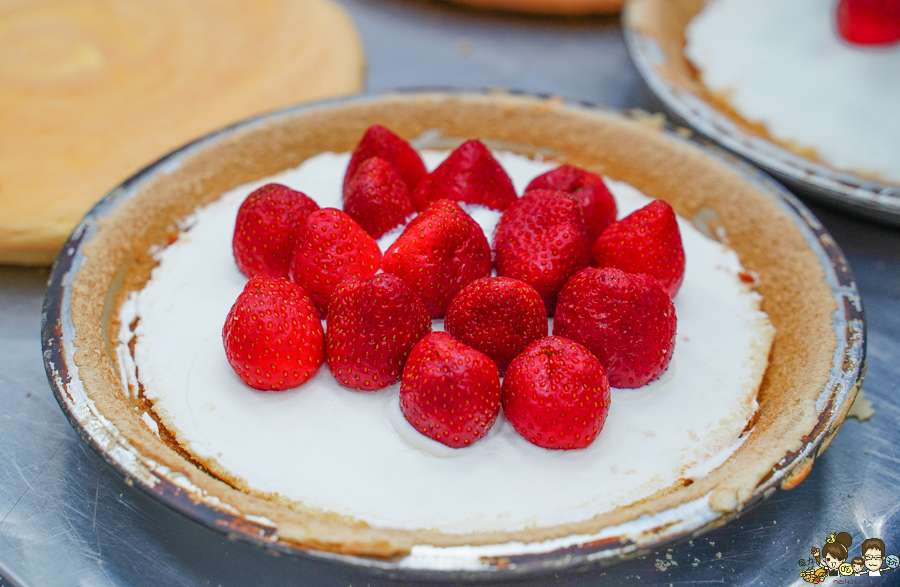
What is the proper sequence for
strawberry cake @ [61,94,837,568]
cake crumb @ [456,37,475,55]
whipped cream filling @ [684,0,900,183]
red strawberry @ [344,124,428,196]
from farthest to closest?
cake crumb @ [456,37,475,55] < whipped cream filling @ [684,0,900,183] < red strawberry @ [344,124,428,196] < strawberry cake @ [61,94,837,568]

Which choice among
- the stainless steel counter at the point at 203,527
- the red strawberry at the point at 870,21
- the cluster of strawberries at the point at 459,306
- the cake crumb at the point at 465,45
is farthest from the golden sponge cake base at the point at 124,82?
the red strawberry at the point at 870,21

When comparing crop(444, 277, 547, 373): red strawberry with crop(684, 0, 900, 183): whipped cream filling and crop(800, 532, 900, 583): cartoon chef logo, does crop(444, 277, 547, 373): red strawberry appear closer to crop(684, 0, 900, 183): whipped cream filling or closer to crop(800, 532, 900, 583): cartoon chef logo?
crop(800, 532, 900, 583): cartoon chef logo

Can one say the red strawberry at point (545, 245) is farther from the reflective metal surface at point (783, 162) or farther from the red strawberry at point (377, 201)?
the reflective metal surface at point (783, 162)

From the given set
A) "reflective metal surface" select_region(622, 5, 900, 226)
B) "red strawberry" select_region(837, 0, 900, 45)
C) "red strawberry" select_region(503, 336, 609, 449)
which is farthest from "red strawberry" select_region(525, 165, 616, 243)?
"red strawberry" select_region(837, 0, 900, 45)

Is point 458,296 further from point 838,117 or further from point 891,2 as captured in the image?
point 891,2

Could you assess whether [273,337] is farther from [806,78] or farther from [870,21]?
[870,21]

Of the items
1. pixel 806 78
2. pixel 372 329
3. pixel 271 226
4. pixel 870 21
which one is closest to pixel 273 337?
pixel 372 329

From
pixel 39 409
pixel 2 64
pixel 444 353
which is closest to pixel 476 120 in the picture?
pixel 444 353
